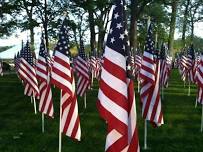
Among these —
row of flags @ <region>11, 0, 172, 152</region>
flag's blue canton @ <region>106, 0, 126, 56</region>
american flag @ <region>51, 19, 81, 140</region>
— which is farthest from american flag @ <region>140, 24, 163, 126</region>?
flag's blue canton @ <region>106, 0, 126, 56</region>

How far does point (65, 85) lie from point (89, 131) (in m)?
4.61

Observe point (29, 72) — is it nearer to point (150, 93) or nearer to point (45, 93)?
point (45, 93)

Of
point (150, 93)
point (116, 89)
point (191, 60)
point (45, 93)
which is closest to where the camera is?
point (116, 89)

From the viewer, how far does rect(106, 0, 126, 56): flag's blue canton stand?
8906 mm

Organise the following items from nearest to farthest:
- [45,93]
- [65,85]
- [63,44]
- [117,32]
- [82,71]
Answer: [117,32], [65,85], [63,44], [45,93], [82,71]

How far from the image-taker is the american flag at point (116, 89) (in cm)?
873

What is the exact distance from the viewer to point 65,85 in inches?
487

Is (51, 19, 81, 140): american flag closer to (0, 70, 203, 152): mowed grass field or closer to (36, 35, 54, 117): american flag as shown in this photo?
(0, 70, 203, 152): mowed grass field

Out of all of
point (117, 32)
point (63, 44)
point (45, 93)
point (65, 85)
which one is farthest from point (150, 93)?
point (117, 32)

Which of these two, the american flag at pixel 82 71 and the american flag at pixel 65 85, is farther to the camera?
the american flag at pixel 82 71

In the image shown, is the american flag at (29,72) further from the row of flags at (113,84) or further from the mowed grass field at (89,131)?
the mowed grass field at (89,131)

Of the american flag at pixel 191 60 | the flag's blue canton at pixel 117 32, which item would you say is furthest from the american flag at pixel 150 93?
the american flag at pixel 191 60

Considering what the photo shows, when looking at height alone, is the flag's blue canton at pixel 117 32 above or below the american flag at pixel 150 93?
above

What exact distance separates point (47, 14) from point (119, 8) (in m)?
39.9
